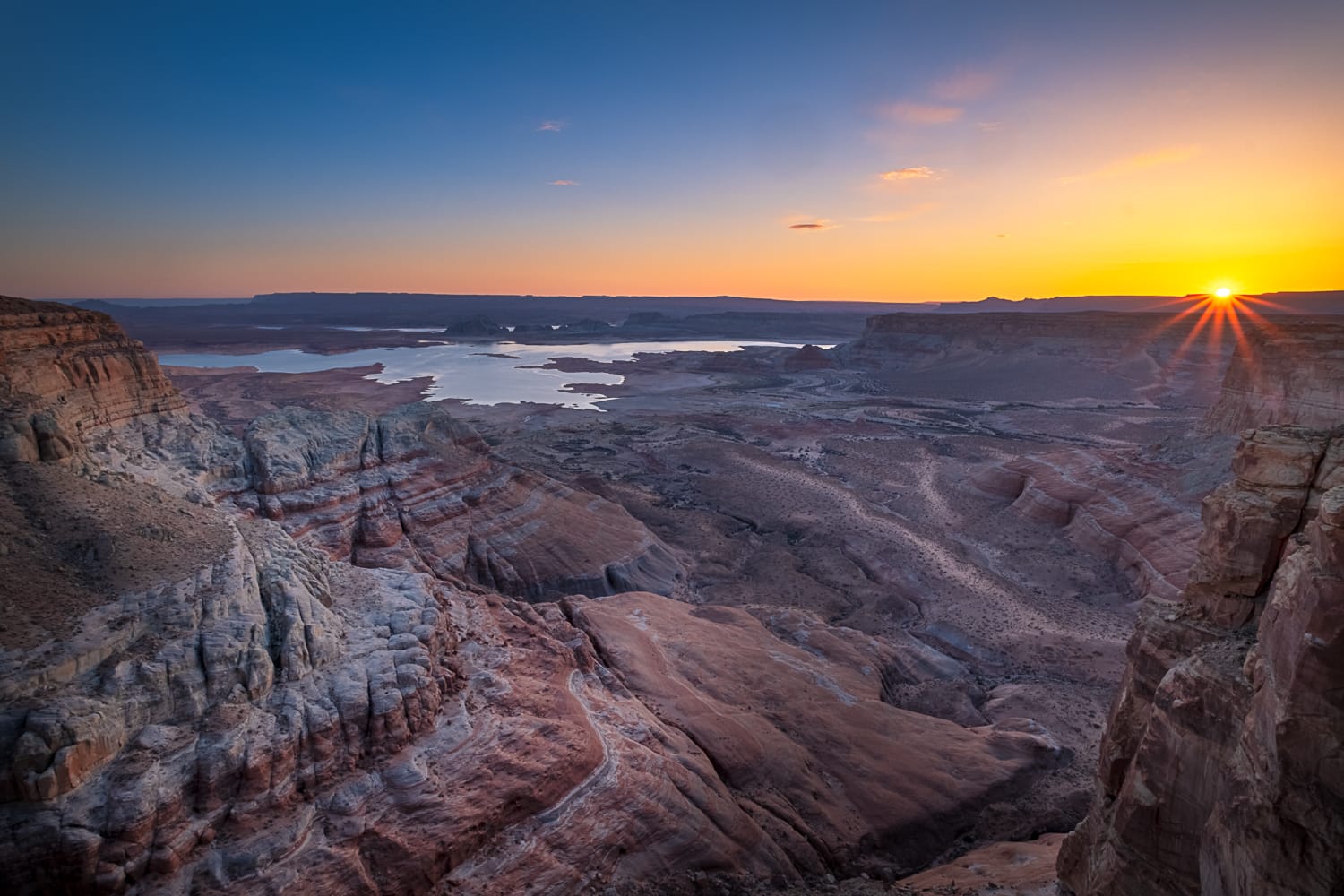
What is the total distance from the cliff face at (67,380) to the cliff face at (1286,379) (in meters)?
38.5

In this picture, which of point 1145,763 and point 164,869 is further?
point 1145,763

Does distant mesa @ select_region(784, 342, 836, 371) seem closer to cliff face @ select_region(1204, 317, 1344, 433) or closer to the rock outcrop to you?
cliff face @ select_region(1204, 317, 1344, 433)

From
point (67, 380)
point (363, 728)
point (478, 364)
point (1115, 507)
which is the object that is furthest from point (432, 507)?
point (478, 364)

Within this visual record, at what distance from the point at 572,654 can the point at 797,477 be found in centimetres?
3000

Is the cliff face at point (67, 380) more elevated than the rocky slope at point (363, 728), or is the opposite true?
the cliff face at point (67, 380)

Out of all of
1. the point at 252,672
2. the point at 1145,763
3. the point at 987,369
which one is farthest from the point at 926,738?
the point at 987,369

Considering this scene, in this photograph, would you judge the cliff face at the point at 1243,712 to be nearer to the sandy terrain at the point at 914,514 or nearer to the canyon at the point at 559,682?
the canyon at the point at 559,682

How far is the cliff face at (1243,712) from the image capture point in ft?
18.5

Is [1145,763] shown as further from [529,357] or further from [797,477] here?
[529,357]

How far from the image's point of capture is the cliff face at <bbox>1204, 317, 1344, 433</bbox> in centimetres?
2895

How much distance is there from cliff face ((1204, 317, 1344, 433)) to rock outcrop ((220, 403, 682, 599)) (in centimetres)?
2789

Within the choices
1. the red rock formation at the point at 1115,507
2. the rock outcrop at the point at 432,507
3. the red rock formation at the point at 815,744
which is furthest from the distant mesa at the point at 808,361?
the red rock formation at the point at 815,744

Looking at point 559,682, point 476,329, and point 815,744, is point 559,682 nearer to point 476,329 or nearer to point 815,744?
point 815,744

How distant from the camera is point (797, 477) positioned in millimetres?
41844
